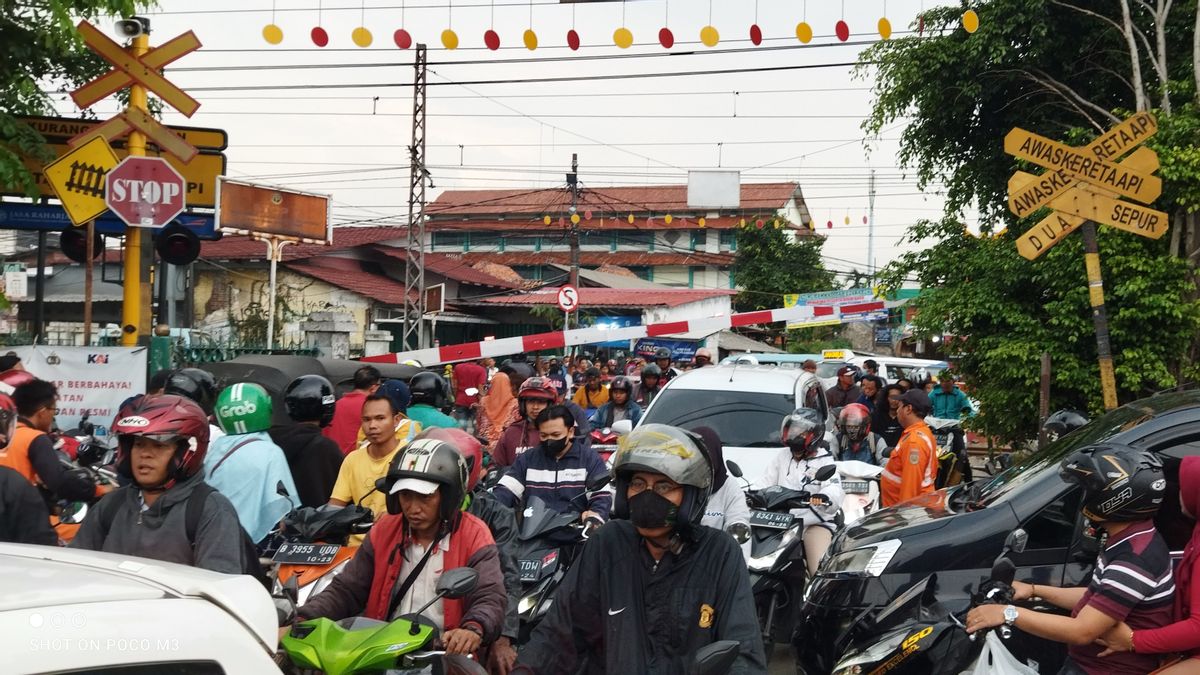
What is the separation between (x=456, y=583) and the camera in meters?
4.08

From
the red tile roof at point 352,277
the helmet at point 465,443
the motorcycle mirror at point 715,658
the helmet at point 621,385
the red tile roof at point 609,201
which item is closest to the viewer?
the motorcycle mirror at point 715,658

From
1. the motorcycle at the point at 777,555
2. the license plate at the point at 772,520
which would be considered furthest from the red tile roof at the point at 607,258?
the license plate at the point at 772,520

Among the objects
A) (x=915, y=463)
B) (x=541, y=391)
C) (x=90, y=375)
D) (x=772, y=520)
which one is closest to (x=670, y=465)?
(x=772, y=520)

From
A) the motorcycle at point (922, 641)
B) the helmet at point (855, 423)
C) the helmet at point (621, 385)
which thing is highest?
the helmet at point (621, 385)

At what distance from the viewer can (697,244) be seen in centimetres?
6650

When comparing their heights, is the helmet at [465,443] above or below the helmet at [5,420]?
below

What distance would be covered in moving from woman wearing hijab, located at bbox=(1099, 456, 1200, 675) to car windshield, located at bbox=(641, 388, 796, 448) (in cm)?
655

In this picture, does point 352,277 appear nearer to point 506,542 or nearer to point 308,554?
point 308,554

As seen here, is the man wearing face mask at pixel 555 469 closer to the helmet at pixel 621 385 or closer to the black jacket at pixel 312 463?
the black jacket at pixel 312 463

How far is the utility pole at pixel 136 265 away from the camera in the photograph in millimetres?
11312

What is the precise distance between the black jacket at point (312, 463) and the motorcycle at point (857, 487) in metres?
3.91

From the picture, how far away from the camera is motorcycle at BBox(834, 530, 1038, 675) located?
5.04 m

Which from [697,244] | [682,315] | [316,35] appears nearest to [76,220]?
[316,35]

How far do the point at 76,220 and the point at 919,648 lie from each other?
339 inches
